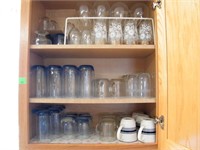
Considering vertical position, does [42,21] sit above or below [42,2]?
below

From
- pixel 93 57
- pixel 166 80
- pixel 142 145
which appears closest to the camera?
pixel 166 80

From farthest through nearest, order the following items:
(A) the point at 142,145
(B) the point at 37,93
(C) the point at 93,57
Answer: (C) the point at 93,57
(B) the point at 37,93
(A) the point at 142,145

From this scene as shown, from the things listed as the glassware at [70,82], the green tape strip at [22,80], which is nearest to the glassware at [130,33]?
the glassware at [70,82]

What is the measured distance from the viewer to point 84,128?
1.03 meters

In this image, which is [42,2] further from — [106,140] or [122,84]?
[106,140]

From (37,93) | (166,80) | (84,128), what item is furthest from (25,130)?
(166,80)

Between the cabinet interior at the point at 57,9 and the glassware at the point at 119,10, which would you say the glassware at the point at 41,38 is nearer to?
the cabinet interior at the point at 57,9

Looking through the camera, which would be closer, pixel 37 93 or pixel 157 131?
pixel 157 131

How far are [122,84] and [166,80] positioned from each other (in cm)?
37

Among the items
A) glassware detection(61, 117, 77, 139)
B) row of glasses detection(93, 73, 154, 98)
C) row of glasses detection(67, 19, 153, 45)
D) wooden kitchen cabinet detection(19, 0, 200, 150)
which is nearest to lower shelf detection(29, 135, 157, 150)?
wooden kitchen cabinet detection(19, 0, 200, 150)

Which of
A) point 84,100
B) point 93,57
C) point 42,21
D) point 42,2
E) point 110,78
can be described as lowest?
point 84,100

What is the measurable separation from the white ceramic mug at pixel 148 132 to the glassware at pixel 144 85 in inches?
6.3

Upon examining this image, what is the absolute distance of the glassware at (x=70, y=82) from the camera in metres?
1.03

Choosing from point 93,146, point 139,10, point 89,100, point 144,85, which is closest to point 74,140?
point 93,146
